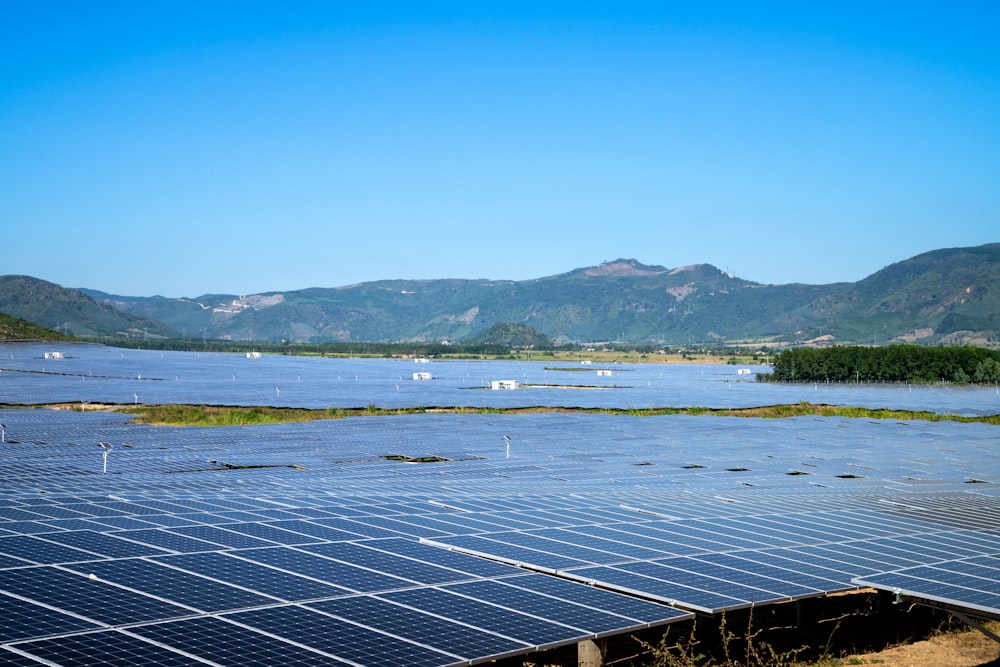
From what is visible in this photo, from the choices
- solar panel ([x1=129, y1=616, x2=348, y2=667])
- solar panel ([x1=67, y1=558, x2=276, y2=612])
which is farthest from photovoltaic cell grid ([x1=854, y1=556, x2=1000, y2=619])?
solar panel ([x1=67, y1=558, x2=276, y2=612])

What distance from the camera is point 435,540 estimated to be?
66.2 feet

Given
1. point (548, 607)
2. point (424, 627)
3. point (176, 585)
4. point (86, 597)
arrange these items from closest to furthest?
point (86, 597)
point (424, 627)
point (176, 585)
point (548, 607)

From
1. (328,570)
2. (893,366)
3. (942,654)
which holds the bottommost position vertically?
(942,654)

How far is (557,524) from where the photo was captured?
916 inches

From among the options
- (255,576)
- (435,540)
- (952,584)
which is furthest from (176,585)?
(952,584)

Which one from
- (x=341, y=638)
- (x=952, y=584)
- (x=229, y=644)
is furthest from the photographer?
(x=952, y=584)

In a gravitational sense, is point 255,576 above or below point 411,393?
above

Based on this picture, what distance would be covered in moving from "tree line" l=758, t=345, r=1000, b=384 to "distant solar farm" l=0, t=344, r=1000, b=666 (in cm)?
9147

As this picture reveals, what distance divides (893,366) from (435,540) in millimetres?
133845

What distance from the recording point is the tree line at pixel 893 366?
439 feet

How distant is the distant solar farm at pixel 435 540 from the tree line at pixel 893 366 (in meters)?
91.5

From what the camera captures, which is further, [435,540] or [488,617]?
[435,540]

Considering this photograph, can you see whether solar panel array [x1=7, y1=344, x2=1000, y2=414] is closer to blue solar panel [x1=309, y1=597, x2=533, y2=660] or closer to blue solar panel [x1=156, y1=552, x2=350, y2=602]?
blue solar panel [x1=156, y1=552, x2=350, y2=602]

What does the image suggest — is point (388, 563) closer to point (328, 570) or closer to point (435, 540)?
point (328, 570)
